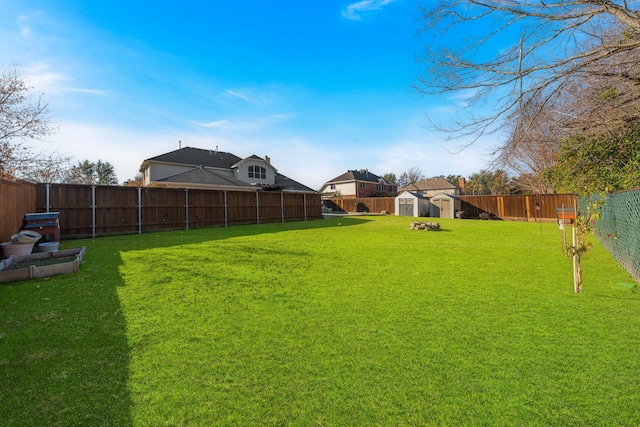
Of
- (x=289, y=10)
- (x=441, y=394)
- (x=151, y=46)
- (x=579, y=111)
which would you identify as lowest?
(x=441, y=394)

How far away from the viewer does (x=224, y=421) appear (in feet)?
5.72

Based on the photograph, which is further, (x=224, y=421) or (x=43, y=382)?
(x=43, y=382)

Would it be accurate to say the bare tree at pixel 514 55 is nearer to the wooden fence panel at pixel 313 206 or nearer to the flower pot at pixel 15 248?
the flower pot at pixel 15 248

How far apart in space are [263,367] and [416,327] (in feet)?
5.34

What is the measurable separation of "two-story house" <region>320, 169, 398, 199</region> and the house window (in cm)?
1891

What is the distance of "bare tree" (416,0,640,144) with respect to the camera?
411cm

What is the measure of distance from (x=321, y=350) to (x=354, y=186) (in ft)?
154

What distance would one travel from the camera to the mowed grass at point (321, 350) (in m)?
1.84

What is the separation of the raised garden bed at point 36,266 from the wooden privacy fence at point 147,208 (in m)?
5.19

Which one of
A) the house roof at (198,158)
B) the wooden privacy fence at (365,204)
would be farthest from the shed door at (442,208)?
the house roof at (198,158)

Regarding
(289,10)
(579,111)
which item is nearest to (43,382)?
(579,111)

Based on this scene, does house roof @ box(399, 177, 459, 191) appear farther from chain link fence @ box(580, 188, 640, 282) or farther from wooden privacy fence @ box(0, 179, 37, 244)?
wooden privacy fence @ box(0, 179, 37, 244)

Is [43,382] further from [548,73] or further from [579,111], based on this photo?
[579,111]

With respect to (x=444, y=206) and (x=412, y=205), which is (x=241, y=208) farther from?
(x=444, y=206)
